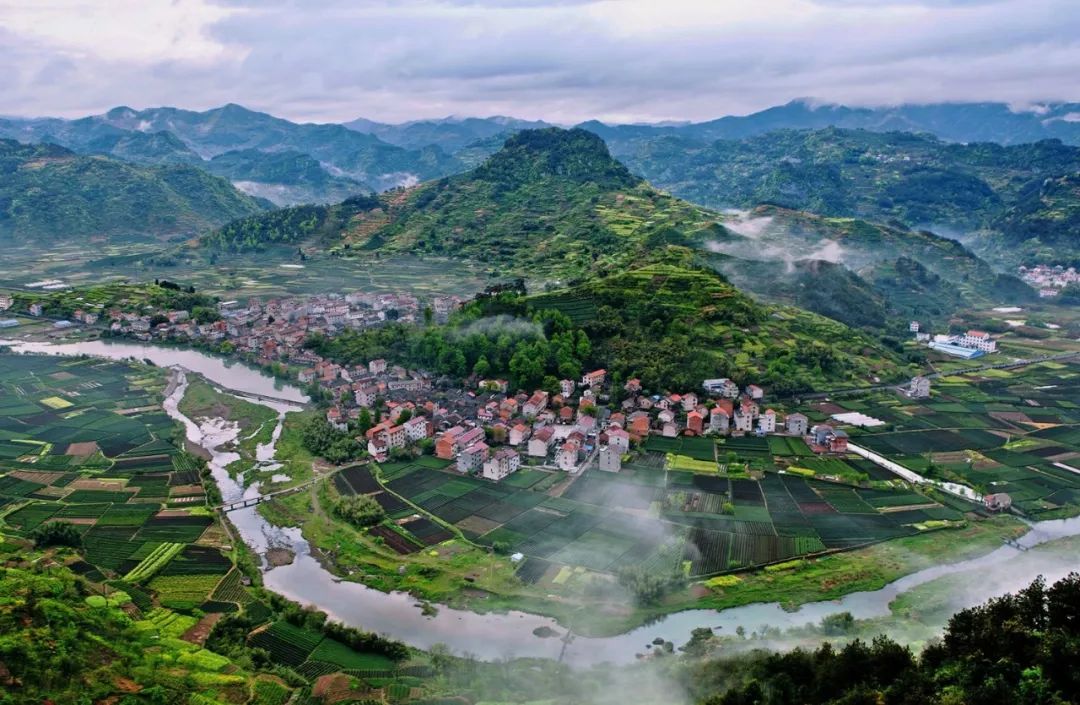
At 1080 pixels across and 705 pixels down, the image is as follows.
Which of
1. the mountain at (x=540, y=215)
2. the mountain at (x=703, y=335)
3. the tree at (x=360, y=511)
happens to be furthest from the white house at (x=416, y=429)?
the mountain at (x=540, y=215)

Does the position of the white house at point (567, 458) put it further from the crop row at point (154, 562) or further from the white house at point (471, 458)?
the crop row at point (154, 562)

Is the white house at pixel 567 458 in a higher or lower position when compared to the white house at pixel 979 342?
higher

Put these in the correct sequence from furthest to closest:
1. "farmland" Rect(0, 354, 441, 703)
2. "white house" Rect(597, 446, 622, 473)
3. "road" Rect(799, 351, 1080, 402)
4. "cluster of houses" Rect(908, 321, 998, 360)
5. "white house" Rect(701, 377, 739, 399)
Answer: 1. "cluster of houses" Rect(908, 321, 998, 360)
2. "road" Rect(799, 351, 1080, 402)
3. "white house" Rect(701, 377, 739, 399)
4. "white house" Rect(597, 446, 622, 473)
5. "farmland" Rect(0, 354, 441, 703)

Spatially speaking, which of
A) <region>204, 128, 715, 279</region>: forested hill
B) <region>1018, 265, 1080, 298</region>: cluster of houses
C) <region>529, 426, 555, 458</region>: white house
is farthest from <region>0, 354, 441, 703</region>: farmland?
<region>1018, 265, 1080, 298</region>: cluster of houses

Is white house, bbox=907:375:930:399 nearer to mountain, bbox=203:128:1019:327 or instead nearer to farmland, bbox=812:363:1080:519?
farmland, bbox=812:363:1080:519

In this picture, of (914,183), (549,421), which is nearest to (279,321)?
(549,421)

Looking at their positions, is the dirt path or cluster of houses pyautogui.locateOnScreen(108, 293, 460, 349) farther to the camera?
cluster of houses pyautogui.locateOnScreen(108, 293, 460, 349)

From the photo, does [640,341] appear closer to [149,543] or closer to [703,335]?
[703,335]
